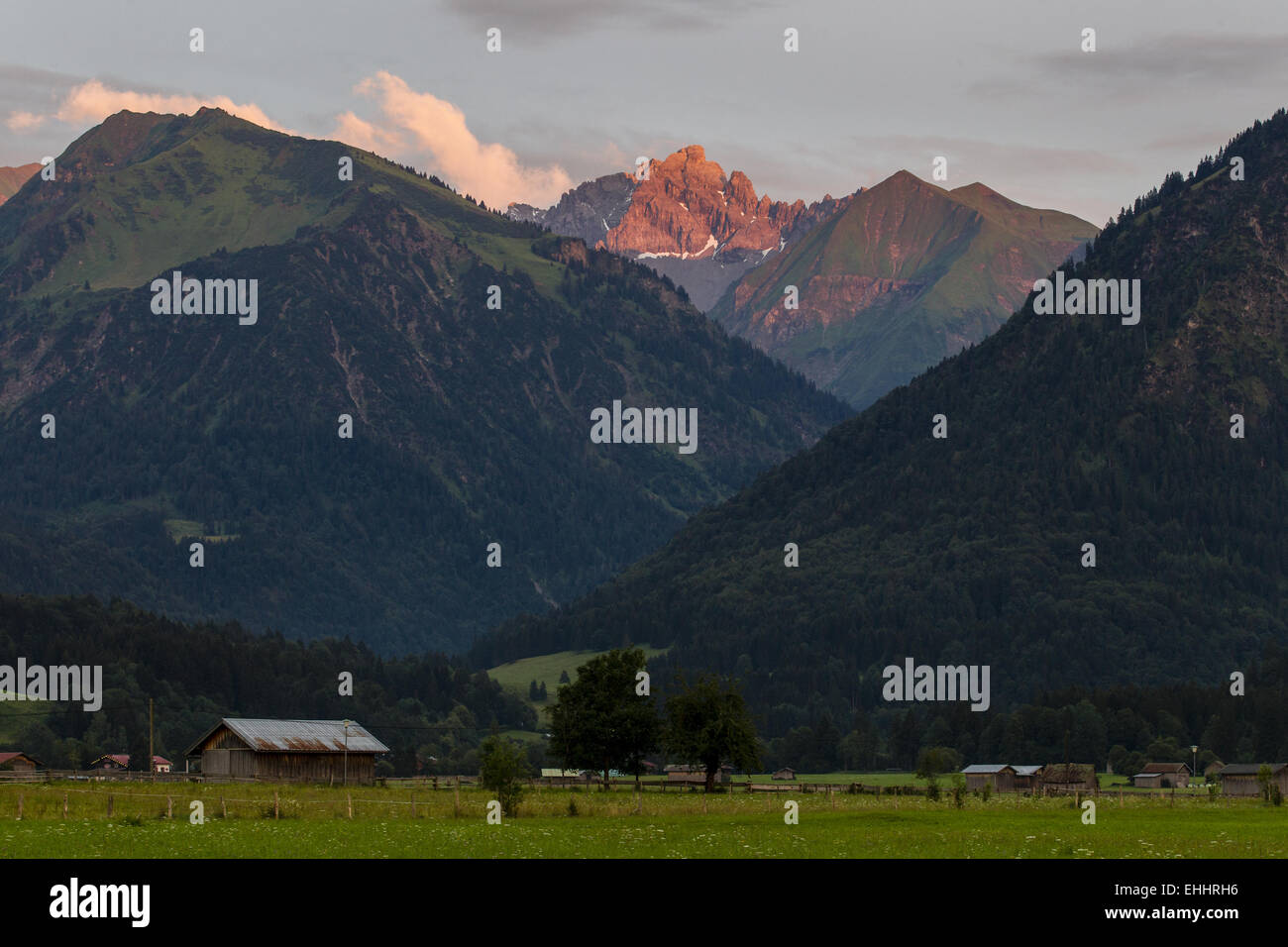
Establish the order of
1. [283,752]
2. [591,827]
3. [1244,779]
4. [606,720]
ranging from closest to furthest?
[591,827]
[606,720]
[283,752]
[1244,779]

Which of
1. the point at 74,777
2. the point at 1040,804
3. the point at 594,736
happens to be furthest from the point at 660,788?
the point at 74,777

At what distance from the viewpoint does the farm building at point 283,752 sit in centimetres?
13050

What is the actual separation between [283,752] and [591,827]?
2576 inches

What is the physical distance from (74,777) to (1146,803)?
66.9 meters

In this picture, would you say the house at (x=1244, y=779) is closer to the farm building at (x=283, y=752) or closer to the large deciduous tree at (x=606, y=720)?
the large deciduous tree at (x=606, y=720)

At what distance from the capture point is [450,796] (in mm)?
90875

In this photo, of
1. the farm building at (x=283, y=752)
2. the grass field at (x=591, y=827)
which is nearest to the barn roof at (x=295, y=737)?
the farm building at (x=283, y=752)

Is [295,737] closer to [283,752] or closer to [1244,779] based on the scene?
[283,752]

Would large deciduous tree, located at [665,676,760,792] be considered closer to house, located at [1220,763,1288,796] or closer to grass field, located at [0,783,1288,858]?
grass field, located at [0,783,1288,858]

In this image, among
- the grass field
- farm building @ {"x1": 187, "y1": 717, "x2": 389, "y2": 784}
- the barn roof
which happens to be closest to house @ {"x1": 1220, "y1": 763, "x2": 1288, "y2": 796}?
the grass field

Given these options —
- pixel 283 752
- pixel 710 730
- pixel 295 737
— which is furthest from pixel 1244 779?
pixel 283 752

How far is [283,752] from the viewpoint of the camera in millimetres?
131250

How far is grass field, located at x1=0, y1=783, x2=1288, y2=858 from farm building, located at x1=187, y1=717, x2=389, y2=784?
1141 inches
